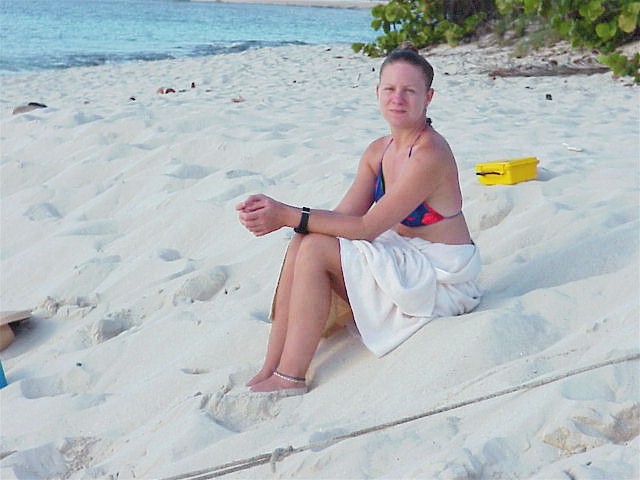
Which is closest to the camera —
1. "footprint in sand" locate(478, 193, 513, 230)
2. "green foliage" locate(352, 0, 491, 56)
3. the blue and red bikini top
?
the blue and red bikini top

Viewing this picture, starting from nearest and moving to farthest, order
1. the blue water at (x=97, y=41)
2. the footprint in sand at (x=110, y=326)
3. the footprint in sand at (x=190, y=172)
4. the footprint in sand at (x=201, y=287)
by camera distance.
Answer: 1. the footprint in sand at (x=110, y=326)
2. the footprint in sand at (x=201, y=287)
3. the footprint in sand at (x=190, y=172)
4. the blue water at (x=97, y=41)

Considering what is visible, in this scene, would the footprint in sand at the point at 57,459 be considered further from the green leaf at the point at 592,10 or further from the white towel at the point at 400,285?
the green leaf at the point at 592,10

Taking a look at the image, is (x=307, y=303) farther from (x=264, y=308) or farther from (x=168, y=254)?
(x=168, y=254)

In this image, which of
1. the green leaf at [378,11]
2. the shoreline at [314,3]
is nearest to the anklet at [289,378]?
the green leaf at [378,11]

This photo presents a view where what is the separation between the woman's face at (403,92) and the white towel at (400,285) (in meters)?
0.41

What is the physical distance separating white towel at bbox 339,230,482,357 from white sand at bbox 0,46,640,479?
0.07m

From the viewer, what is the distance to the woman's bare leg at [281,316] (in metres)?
2.60

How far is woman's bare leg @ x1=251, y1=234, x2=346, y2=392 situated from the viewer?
2531mm

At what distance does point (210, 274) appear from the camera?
11.3 feet

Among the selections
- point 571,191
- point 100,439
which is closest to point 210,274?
point 100,439

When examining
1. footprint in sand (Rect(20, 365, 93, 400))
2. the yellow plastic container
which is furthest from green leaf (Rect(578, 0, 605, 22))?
footprint in sand (Rect(20, 365, 93, 400))

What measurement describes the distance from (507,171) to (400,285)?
4.60 feet

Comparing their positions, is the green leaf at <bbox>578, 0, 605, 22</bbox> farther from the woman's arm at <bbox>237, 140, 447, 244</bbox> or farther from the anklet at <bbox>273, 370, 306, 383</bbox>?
the anklet at <bbox>273, 370, 306, 383</bbox>

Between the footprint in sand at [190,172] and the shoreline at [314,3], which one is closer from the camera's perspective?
the footprint in sand at [190,172]
